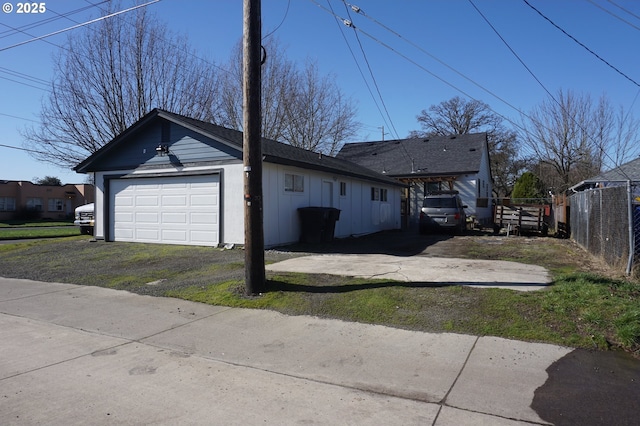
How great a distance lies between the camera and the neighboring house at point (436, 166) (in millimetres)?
28172

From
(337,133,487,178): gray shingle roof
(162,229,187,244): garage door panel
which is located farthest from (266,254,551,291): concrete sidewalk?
(337,133,487,178): gray shingle roof

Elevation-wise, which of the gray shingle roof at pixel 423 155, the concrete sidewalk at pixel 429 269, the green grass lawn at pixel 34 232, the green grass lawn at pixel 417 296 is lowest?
the green grass lawn at pixel 417 296

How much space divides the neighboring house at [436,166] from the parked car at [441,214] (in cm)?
555

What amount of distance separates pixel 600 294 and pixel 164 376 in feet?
19.6

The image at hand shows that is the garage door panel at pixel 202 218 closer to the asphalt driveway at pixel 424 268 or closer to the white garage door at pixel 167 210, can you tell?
the white garage door at pixel 167 210

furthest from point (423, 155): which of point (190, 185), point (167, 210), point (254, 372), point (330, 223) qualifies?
point (254, 372)

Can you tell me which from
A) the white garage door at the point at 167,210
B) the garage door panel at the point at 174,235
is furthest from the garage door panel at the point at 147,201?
the garage door panel at the point at 174,235

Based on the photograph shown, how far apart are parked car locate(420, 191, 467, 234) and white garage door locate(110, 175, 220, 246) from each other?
10.6 meters

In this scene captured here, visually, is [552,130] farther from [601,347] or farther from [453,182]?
[601,347]

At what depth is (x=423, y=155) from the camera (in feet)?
102

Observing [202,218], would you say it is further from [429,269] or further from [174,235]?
[429,269]

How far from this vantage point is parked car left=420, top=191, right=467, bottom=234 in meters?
20.4

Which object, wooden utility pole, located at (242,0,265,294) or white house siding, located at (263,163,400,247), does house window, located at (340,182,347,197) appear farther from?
wooden utility pole, located at (242,0,265,294)

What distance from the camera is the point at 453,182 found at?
28469mm
